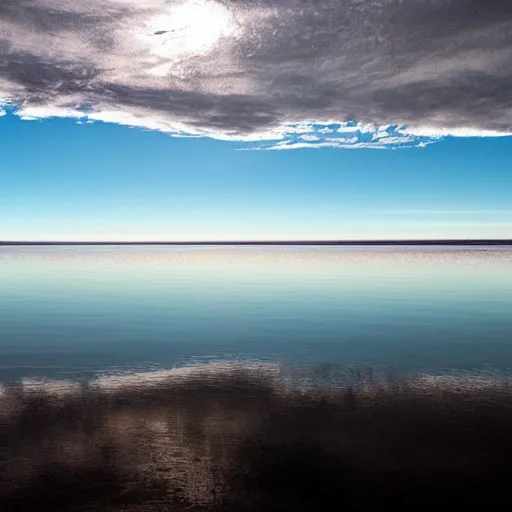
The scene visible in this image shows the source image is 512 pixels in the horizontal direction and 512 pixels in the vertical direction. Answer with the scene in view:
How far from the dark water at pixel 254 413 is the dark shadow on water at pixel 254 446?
32 millimetres

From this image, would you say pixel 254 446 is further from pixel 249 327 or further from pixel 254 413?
pixel 249 327

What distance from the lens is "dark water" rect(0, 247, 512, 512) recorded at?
7469mm

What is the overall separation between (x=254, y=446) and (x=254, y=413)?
166cm

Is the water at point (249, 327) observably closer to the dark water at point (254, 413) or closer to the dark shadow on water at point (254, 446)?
the dark water at point (254, 413)

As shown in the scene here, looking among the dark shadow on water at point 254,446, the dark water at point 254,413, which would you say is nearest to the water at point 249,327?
the dark water at point 254,413

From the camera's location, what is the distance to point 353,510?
703 cm

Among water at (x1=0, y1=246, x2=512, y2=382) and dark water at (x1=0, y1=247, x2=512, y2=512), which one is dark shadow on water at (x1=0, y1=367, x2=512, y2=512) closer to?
dark water at (x1=0, y1=247, x2=512, y2=512)

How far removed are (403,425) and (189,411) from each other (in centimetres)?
412

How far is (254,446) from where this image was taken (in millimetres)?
8891

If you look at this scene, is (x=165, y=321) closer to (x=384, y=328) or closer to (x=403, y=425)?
(x=384, y=328)

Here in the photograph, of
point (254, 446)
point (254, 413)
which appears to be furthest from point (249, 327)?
point (254, 446)

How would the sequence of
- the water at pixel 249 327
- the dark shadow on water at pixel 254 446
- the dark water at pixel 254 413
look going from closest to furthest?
1. the dark shadow on water at pixel 254 446
2. the dark water at pixel 254 413
3. the water at pixel 249 327

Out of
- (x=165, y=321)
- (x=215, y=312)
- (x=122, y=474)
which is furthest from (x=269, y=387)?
(x=215, y=312)

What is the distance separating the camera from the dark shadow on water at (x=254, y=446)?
7316 millimetres
